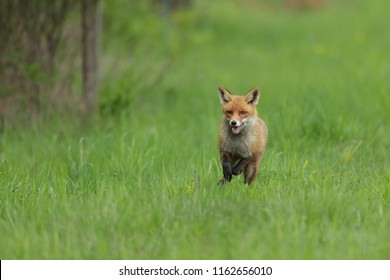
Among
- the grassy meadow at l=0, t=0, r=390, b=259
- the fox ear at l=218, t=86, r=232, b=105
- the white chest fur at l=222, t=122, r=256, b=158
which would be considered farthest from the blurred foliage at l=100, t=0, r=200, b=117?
the white chest fur at l=222, t=122, r=256, b=158

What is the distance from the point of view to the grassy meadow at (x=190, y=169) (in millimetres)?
5328

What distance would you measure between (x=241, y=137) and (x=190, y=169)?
735 mm

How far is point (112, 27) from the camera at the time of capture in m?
13.7

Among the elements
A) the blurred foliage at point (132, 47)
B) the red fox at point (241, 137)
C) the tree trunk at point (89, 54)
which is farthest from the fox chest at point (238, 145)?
the blurred foliage at point (132, 47)

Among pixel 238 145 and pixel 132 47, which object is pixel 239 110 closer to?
pixel 238 145

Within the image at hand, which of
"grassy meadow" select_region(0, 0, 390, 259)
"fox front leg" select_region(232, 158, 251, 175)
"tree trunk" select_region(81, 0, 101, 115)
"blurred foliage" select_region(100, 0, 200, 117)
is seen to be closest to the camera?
"grassy meadow" select_region(0, 0, 390, 259)

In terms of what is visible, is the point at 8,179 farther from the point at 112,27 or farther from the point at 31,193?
the point at 112,27

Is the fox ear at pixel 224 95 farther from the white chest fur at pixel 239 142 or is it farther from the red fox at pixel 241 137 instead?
the white chest fur at pixel 239 142

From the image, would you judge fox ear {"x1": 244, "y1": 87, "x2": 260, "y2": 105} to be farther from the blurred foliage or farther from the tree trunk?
the blurred foliage

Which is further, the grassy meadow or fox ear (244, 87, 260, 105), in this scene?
fox ear (244, 87, 260, 105)

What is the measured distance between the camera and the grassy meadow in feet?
17.5

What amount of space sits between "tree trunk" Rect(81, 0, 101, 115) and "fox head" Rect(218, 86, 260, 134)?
4.93 m

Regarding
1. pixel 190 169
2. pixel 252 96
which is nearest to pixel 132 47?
pixel 190 169
